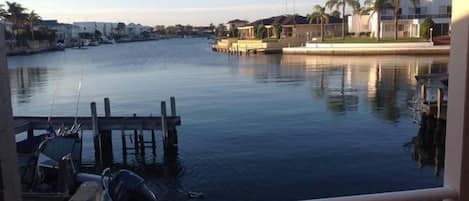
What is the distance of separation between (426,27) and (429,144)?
57.5 metres

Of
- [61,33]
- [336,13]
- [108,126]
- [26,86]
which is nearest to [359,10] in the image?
[336,13]

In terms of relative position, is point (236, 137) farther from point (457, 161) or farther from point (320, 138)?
point (457, 161)

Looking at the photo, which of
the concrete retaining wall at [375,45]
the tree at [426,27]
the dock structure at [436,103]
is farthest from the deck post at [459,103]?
the tree at [426,27]

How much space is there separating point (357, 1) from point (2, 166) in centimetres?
9364

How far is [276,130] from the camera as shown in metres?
23.5

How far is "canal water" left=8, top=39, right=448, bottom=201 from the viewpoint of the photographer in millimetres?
16031

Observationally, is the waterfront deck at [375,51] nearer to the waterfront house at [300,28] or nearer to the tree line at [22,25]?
the waterfront house at [300,28]

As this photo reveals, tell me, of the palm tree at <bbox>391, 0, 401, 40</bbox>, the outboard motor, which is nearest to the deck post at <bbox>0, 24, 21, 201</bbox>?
the outboard motor

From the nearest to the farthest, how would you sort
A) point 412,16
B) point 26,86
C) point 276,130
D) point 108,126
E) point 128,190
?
point 128,190 < point 108,126 < point 276,130 < point 26,86 < point 412,16

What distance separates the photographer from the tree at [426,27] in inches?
2859

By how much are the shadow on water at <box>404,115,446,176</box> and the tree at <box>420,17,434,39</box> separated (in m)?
54.3

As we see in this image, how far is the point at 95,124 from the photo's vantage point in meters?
19.4

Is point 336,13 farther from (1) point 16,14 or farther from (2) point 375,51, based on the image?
(1) point 16,14

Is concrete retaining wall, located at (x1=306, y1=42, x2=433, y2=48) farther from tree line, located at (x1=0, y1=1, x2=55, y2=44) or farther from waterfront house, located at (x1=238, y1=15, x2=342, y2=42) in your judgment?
tree line, located at (x1=0, y1=1, x2=55, y2=44)
